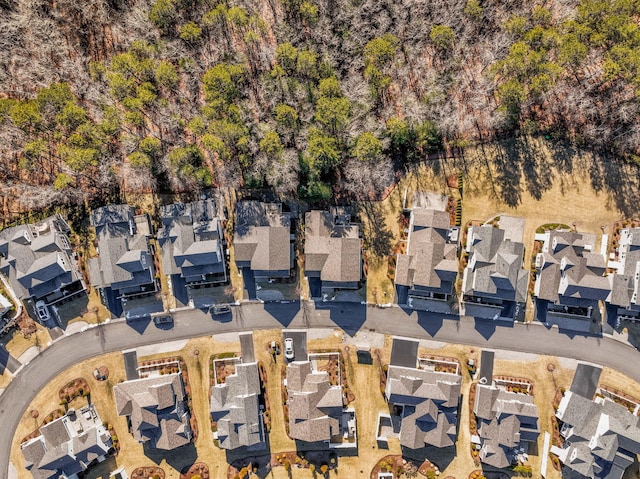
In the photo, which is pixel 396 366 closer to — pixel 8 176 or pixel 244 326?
pixel 244 326

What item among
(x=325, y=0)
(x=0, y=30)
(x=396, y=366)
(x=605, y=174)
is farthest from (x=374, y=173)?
(x=0, y=30)

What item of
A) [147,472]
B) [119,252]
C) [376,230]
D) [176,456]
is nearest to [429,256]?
[376,230]

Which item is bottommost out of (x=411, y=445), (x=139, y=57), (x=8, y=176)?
(x=411, y=445)

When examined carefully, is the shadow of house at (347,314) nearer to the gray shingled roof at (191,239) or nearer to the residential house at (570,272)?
the gray shingled roof at (191,239)

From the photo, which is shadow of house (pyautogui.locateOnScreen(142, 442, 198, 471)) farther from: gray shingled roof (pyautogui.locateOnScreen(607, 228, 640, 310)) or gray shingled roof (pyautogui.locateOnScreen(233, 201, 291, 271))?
gray shingled roof (pyautogui.locateOnScreen(607, 228, 640, 310))

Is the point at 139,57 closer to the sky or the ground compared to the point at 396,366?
closer to the sky

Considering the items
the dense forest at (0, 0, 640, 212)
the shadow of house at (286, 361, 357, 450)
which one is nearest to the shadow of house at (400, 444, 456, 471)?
the shadow of house at (286, 361, 357, 450)
